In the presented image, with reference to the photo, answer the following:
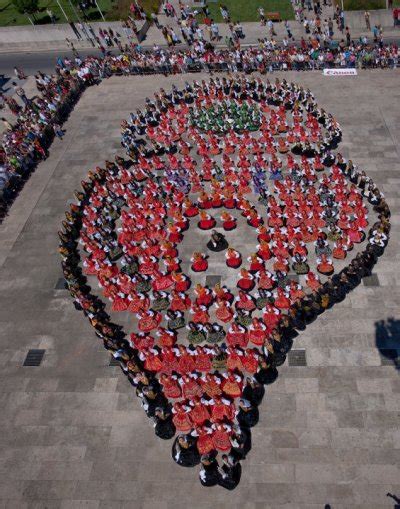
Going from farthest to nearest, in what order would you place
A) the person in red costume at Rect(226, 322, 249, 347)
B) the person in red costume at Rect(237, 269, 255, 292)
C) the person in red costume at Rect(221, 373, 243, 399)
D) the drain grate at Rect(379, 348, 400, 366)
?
the person in red costume at Rect(237, 269, 255, 292)
the person in red costume at Rect(226, 322, 249, 347)
the drain grate at Rect(379, 348, 400, 366)
the person in red costume at Rect(221, 373, 243, 399)

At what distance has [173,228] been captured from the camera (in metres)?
23.8

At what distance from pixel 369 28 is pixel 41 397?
1735 inches

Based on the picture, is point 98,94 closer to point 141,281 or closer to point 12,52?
point 12,52

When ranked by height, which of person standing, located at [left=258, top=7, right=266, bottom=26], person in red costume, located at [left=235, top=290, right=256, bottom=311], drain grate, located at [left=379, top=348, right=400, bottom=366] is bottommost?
drain grate, located at [left=379, top=348, right=400, bottom=366]

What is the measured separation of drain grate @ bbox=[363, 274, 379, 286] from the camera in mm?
20234

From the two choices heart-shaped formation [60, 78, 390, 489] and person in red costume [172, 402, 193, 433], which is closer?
person in red costume [172, 402, 193, 433]

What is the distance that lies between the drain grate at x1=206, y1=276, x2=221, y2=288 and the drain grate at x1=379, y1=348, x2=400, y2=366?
335 inches

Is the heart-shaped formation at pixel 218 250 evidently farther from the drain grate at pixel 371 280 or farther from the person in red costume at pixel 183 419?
the drain grate at pixel 371 280

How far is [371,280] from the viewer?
2039cm

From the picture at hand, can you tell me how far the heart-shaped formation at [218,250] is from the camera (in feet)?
56.1

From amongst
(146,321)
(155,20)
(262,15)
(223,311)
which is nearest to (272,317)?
(223,311)

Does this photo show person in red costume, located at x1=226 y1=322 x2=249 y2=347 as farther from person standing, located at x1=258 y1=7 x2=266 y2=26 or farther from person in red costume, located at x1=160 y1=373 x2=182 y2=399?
person standing, located at x1=258 y1=7 x2=266 y2=26

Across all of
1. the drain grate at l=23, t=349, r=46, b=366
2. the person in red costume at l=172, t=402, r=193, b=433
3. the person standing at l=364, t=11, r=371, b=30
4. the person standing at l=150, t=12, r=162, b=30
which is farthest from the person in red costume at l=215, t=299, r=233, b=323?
the person standing at l=150, t=12, r=162, b=30

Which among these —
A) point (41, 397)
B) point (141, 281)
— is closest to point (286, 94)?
point (141, 281)
